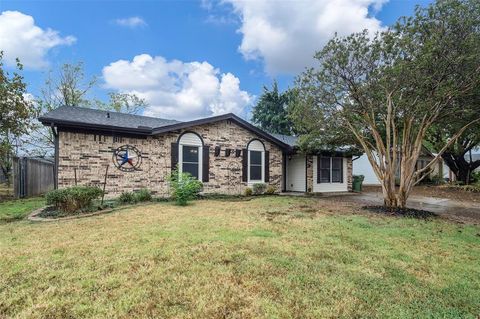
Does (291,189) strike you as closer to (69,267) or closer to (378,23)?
(378,23)

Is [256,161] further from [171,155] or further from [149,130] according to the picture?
[149,130]

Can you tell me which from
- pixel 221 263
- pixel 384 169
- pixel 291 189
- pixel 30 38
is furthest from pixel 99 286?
pixel 30 38

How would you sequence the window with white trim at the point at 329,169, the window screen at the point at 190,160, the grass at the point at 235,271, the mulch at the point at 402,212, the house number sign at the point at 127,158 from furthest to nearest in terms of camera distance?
the window with white trim at the point at 329,169 → the window screen at the point at 190,160 → the house number sign at the point at 127,158 → the mulch at the point at 402,212 → the grass at the point at 235,271

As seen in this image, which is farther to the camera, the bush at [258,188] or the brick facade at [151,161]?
the bush at [258,188]

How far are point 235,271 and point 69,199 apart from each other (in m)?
6.17

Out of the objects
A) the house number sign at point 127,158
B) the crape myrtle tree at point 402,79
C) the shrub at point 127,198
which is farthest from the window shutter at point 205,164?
the crape myrtle tree at point 402,79

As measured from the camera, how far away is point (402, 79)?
25.6 feet

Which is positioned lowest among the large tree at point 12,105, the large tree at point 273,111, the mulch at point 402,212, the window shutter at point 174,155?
the mulch at point 402,212

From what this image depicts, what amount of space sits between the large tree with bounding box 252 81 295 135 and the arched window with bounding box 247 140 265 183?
14.9m

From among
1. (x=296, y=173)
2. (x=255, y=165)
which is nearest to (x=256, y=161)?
(x=255, y=165)

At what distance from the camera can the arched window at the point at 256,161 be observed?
43.9 feet

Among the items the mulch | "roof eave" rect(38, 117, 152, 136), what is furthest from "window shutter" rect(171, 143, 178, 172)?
the mulch

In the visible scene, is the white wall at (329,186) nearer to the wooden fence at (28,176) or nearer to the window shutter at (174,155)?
the window shutter at (174,155)

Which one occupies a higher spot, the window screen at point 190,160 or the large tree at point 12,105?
the large tree at point 12,105
